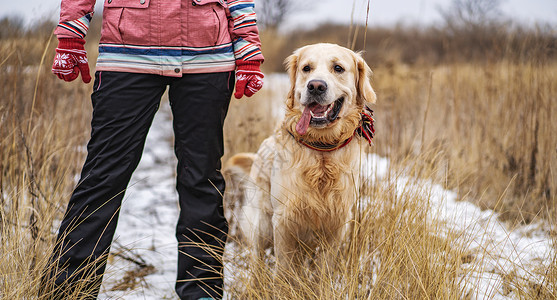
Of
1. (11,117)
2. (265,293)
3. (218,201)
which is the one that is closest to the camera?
(265,293)

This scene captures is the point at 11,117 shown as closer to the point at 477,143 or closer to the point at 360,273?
the point at 360,273

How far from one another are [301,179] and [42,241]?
1.23m

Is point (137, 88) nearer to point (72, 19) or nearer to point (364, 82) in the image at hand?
point (72, 19)

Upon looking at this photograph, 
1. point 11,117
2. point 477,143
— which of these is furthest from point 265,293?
point 477,143

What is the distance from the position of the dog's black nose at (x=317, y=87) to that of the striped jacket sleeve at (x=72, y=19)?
0.96 m

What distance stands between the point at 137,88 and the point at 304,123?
0.74 m

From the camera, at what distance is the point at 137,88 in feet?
5.42

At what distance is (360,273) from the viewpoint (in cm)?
168

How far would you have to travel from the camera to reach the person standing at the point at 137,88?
63.0 inches

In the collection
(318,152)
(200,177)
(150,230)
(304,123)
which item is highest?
(304,123)

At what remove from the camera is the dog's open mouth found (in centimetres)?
187

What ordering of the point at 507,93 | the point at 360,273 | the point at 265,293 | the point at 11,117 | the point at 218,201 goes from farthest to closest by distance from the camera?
the point at 507,93 → the point at 11,117 → the point at 218,201 → the point at 360,273 → the point at 265,293

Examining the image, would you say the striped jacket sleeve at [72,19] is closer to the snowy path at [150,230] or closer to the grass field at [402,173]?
the grass field at [402,173]

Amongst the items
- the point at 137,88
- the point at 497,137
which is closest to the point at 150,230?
the point at 137,88
